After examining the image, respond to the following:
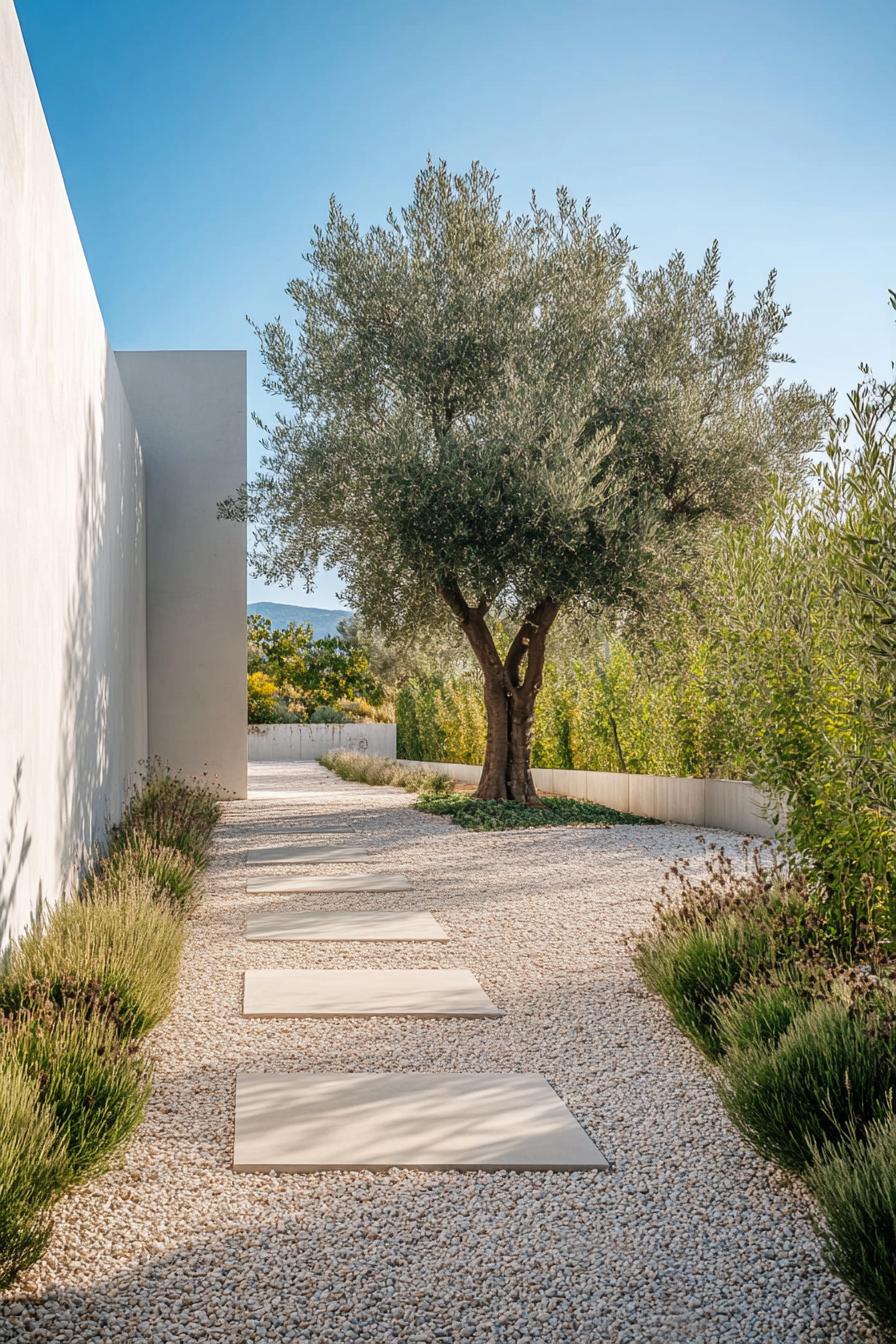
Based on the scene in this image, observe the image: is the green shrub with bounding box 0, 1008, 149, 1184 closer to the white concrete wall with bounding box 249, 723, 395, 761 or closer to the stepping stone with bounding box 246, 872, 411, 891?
the stepping stone with bounding box 246, 872, 411, 891

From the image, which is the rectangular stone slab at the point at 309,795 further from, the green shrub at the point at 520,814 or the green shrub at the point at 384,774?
the green shrub at the point at 520,814

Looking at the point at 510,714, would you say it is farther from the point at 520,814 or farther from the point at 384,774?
the point at 384,774

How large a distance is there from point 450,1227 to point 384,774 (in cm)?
1599

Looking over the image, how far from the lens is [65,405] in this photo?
18.5 ft

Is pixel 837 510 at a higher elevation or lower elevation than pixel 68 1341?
higher

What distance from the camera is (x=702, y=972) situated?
4262 mm

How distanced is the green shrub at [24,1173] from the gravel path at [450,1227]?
0.10m

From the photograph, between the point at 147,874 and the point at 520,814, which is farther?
the point at 520,814

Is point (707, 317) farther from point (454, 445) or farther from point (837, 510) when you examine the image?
point (837, 510)

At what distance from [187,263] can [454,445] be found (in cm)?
342

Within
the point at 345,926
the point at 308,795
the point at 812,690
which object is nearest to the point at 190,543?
the point at 308,795

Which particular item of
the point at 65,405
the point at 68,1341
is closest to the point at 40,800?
the point at 65,405

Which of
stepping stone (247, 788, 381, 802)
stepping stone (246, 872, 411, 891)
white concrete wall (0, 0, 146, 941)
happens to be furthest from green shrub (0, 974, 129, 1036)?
stepping stone (247, 788, 381, 802)

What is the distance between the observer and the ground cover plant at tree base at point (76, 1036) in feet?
7.97
